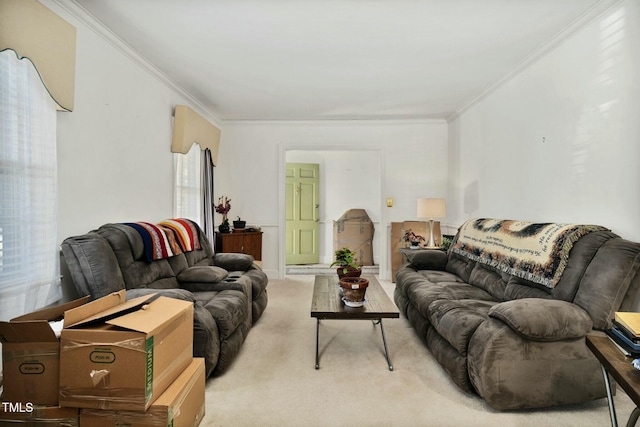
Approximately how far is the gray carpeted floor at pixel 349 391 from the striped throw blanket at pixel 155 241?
1.03 m

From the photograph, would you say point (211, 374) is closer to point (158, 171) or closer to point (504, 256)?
point (158, 171)

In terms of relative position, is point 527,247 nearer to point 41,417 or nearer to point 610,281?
point 610,281

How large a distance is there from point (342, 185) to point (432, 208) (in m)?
2.66

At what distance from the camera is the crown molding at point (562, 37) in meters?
2.50

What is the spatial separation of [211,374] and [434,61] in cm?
326

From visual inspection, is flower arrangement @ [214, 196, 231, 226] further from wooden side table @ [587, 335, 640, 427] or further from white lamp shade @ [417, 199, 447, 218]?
wooden side table @ [587, 335, 640, 427]

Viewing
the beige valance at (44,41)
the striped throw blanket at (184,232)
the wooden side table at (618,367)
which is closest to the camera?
the wooden side table at (618,367)

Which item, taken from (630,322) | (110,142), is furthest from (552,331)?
(110,142)

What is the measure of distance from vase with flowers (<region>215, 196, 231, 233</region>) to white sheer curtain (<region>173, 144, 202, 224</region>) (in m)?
0.59

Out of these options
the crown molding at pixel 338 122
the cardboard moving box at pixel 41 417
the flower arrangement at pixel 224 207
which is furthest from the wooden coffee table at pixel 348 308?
the crown molding at pixel 338 122

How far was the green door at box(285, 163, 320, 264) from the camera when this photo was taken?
746 centimetres

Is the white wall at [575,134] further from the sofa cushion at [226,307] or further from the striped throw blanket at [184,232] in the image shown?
the striped throw blanket at [184,232]

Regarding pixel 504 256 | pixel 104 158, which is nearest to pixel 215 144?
pixel 104 158

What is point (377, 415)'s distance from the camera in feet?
7.02
